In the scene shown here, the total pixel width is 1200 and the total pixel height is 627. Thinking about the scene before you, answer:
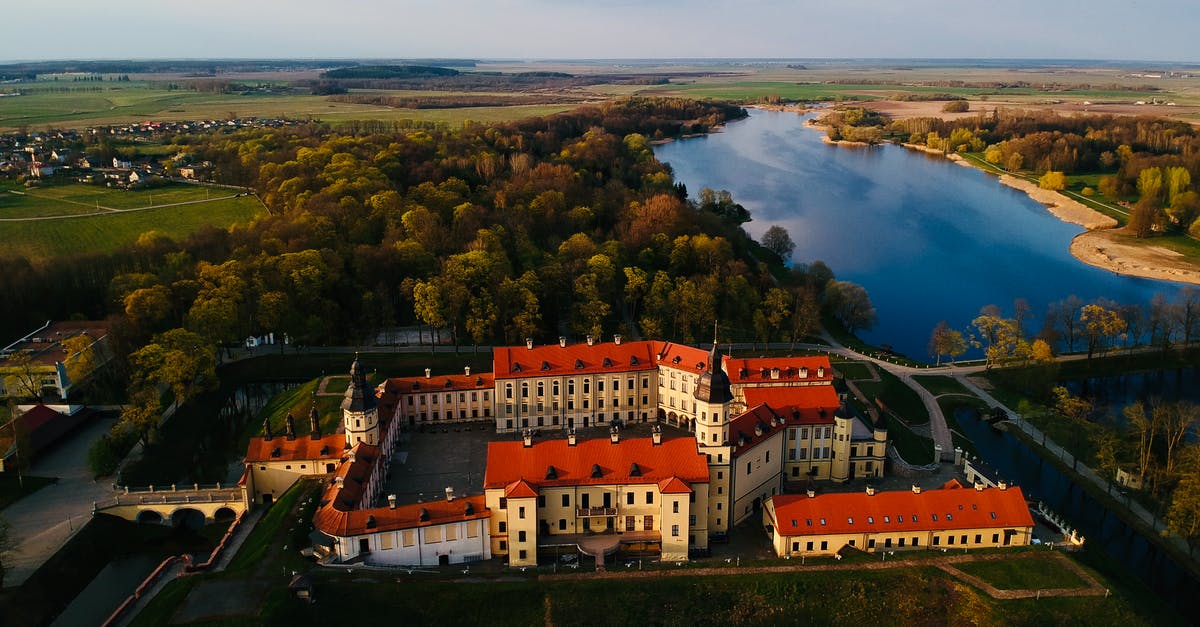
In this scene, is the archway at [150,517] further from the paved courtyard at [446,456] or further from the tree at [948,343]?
the tree at [948,343]

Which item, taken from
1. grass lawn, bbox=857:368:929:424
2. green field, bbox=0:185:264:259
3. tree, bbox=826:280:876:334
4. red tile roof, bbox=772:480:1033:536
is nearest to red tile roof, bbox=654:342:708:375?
red tile roof, bbox=772:480:1033:536

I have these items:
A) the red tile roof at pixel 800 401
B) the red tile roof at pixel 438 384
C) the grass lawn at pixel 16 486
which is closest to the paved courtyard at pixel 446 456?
the red tile roof at pixel 438 384

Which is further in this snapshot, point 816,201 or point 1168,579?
point 816,201

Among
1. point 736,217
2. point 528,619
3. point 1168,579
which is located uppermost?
point 736,217

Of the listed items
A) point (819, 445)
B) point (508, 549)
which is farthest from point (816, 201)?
point (508, 549)

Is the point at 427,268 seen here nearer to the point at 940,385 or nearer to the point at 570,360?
the point at 570,360

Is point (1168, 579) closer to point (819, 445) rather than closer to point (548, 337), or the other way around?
point (819, 445)

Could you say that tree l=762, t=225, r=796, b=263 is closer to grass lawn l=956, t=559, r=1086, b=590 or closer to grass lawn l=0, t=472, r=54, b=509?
grass lawn l=956, t=559, r=1086, b=590
